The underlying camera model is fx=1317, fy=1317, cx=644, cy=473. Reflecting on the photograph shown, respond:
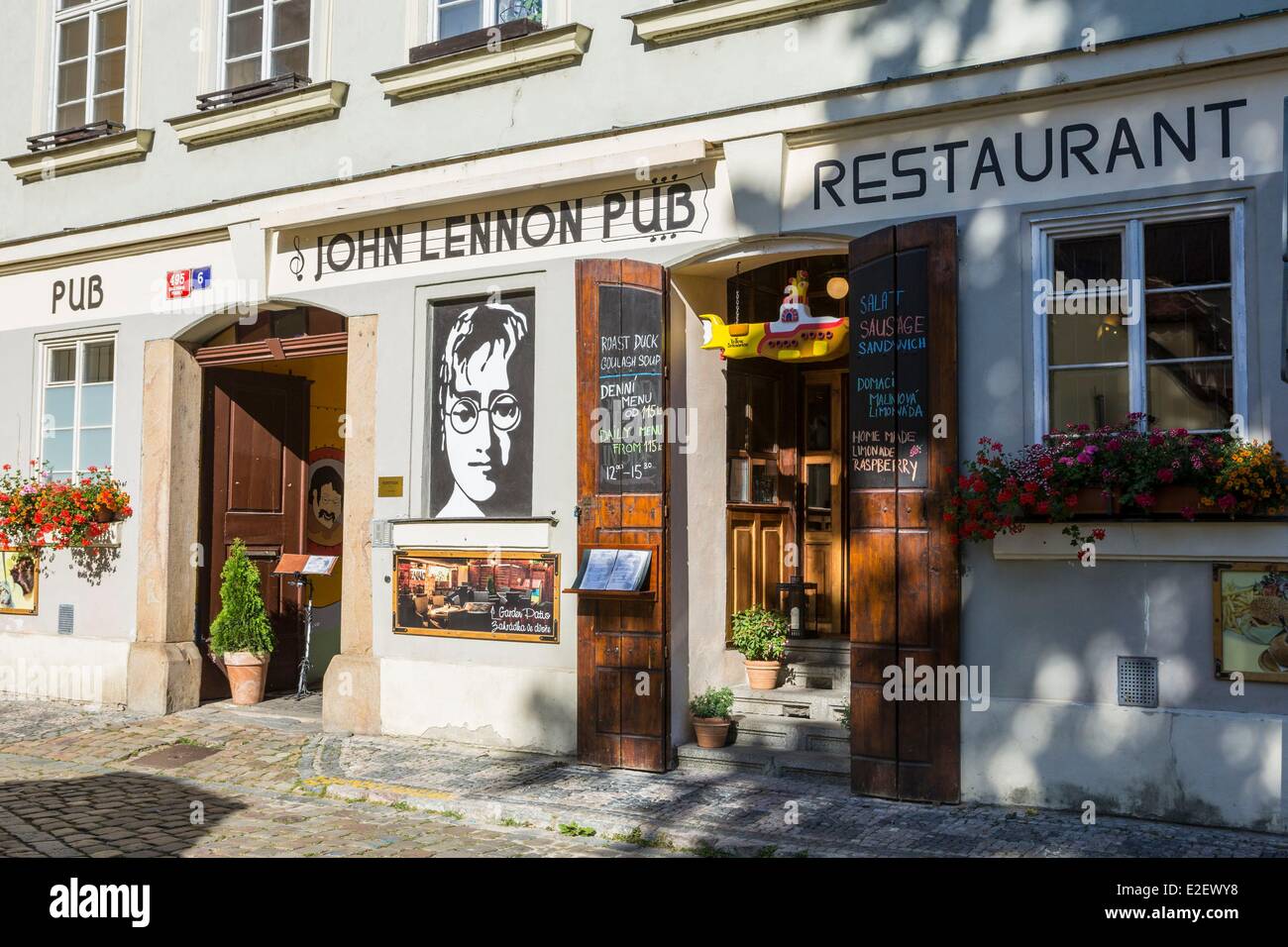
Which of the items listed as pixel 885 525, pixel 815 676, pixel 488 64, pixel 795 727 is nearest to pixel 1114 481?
pixel 885 525

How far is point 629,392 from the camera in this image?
9.23 metres

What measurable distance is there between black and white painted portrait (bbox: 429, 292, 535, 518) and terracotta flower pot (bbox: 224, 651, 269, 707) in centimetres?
276

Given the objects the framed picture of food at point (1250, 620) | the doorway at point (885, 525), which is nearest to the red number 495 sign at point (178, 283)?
the doorway at point (885, 525)

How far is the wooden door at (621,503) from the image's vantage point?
357 inches

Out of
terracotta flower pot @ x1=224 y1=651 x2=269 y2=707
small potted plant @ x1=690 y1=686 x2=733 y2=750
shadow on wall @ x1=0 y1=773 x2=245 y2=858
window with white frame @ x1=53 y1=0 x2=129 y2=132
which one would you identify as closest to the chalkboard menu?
small potted plant @ x1=690 y1=686 x2=733 y2=750

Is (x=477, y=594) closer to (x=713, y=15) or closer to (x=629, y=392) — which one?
(x=629, y=392)

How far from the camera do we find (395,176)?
10586mm

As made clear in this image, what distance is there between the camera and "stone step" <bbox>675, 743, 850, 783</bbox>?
860cm

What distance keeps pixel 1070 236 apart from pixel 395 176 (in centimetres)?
537

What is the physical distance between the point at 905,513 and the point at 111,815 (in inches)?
202

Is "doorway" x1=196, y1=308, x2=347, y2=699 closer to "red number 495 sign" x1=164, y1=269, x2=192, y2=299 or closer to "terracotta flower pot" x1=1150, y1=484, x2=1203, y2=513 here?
"red number 495 sign" x1=164, y1=269, x2=192, y2=299

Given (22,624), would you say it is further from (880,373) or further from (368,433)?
(880,373)
